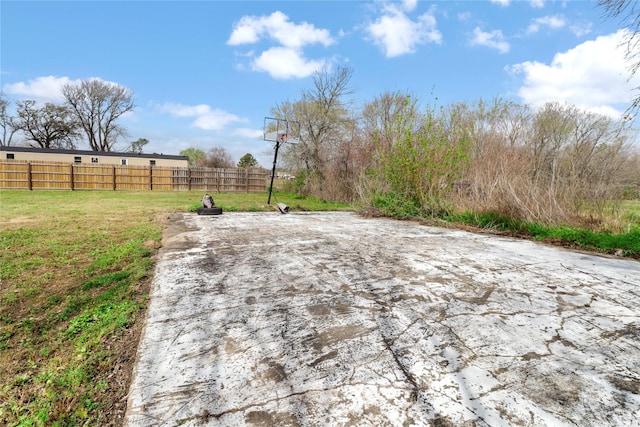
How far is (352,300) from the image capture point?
2148 mm

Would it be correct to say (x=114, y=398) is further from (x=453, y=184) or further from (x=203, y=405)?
(x=453, y=184)

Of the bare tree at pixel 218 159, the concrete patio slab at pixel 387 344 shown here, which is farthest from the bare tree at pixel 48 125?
the concrete patio slab at pixel 387 344

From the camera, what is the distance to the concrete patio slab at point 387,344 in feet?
3.84

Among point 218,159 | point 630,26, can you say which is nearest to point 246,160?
point 218,159

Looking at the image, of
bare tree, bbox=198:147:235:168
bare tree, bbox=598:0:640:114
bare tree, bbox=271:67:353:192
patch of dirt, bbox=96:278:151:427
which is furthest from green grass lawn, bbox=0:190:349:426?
bare tree, bbox=198:147:235:168

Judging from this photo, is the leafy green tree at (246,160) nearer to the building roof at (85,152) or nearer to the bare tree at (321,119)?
the building roof at (85,152)

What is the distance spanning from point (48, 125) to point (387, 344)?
3668cm

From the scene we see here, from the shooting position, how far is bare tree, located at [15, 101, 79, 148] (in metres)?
26.4

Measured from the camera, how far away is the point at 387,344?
159cm

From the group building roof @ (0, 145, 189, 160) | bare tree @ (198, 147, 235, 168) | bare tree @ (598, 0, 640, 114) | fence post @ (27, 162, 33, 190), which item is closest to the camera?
bare tree @ (598, 0, 640, 114)

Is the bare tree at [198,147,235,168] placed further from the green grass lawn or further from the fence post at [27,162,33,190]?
the green grass lawn

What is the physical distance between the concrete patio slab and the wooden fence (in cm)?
1654

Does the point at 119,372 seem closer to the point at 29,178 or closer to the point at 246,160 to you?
the point at 29,178

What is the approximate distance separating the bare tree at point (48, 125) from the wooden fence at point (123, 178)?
15.3m
